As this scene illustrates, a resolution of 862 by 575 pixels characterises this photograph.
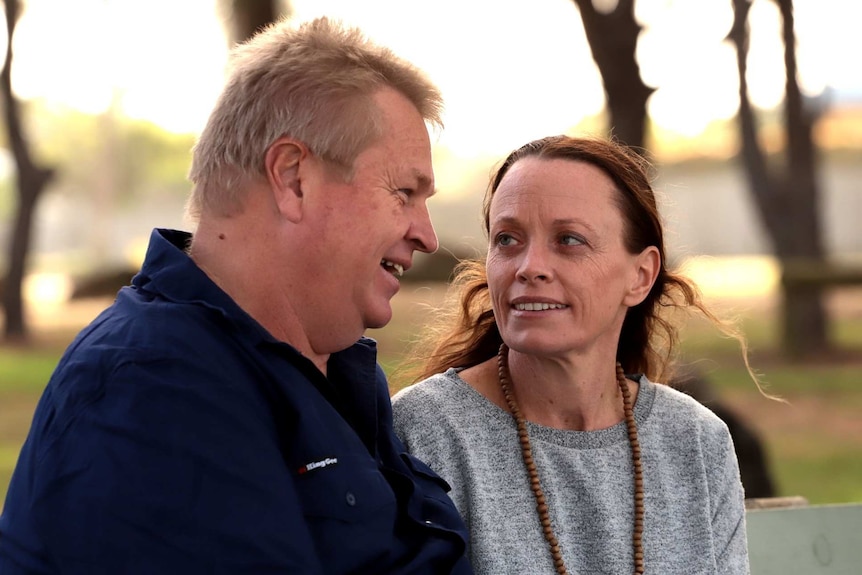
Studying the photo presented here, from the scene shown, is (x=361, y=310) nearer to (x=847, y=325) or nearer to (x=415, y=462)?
(x=415, y=462)

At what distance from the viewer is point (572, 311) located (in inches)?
94.6

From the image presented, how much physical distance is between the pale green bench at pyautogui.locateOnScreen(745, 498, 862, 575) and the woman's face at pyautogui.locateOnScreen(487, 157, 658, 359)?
0.81m

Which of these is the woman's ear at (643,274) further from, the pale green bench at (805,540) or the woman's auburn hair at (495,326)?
the pale green bench at (805,540)

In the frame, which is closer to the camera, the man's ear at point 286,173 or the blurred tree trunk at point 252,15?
the man's ear at point 286,173

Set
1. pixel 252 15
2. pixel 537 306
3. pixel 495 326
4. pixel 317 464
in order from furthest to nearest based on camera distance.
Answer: pixel 252 15 < pixel 495 326 < pixel 537 306 < pixel 317 464

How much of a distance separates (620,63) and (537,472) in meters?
3.55

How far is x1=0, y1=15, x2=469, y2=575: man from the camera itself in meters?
1.57

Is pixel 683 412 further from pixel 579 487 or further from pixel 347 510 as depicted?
pixel 347 510

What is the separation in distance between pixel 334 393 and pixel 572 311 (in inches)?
25.4

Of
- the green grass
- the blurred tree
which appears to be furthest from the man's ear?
the green grass

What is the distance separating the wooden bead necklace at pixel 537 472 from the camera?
2.33 m

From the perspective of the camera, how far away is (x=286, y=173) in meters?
1.87

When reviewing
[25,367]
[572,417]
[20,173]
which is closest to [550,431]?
[572,417]

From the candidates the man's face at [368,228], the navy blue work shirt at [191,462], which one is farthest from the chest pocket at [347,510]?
the man's face at [368,228]
